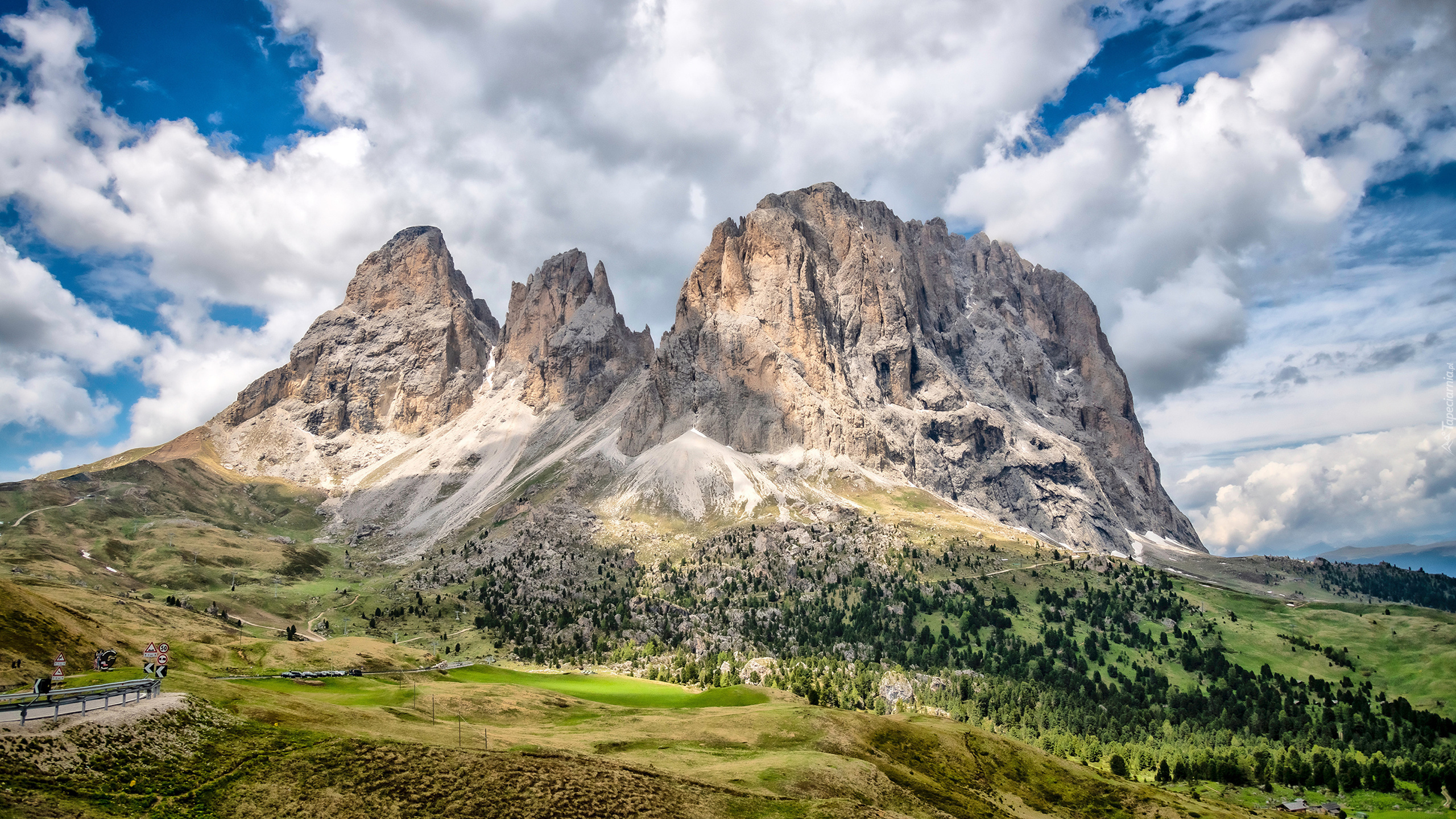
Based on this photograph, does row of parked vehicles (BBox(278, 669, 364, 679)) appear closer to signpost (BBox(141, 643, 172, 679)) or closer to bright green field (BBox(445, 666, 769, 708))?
bright green field (BBox(445, 666, 769, 708))

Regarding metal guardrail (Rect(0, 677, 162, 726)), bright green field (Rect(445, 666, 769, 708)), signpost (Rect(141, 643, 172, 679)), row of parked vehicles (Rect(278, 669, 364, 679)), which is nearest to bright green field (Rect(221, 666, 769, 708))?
bright green field (Rect(445, 666, 769, 708))

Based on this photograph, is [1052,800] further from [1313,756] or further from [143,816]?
[1313,756]

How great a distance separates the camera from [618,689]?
148000mm

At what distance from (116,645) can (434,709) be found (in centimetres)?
4794

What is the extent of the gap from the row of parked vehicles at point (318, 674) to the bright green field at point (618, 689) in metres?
17.2

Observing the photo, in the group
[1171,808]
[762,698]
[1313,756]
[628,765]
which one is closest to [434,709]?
[628,765]

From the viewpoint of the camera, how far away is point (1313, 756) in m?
169

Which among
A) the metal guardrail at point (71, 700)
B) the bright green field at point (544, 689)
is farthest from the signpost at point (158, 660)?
the bright green field at point (544, 689)

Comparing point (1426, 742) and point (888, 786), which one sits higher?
point (888, 786)

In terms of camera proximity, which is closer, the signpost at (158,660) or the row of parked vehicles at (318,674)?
the signpost at (158,660)

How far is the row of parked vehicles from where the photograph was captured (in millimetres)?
104069

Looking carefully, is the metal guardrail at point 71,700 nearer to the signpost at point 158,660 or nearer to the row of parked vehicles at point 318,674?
the signpost at point 158,660

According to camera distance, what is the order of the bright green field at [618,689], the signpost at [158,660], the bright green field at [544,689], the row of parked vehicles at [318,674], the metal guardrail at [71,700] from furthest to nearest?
the bright green field at [618,689] < the row of parked vehicles at [318,674] < the bright green field at [544,689] < the signpost at [158,660] < the metal guardrail at [71,700]

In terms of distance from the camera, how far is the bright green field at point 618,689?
12719cm
